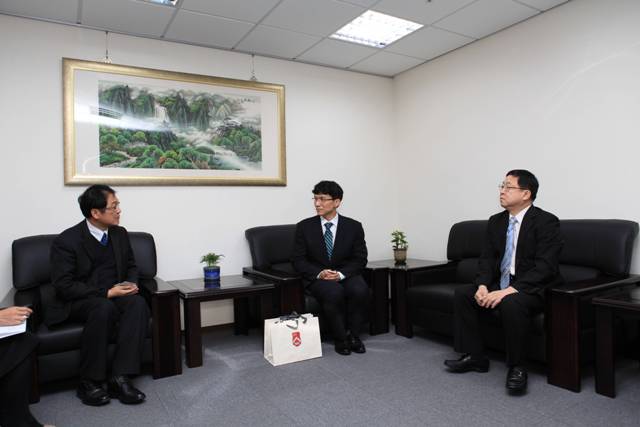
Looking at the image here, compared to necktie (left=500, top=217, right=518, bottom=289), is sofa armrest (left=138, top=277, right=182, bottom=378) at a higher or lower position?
lower

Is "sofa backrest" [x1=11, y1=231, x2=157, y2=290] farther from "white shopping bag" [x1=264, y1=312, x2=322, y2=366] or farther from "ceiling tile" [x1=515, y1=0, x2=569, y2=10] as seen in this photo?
"ceiling tile" [x1=515, y1=0, x2=569, y2=10]

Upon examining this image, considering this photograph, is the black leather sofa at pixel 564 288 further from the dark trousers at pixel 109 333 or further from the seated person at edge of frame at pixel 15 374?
the seated person at edge of frame at pixel 15 374

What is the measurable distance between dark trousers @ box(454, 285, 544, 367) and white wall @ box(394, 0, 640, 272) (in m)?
0.99

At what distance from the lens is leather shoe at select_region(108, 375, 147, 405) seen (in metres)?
2.43

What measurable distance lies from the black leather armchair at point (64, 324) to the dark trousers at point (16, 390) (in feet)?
1.58

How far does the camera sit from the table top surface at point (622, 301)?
2240 millimetres

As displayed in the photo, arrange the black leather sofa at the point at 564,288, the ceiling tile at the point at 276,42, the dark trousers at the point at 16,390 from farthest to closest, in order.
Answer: the ceiling tile at the point at 276,42 < the black leather sofa at the point at 564,288 < the dark trousers at the point at 16,390

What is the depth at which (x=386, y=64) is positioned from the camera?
452 cm

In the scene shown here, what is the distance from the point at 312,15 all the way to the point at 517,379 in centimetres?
278

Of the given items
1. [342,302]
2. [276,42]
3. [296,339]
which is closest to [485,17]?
[276,42]

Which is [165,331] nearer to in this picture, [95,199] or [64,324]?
[64,324]

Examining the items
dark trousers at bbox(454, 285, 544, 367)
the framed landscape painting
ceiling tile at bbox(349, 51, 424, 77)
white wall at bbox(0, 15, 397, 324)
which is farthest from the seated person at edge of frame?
ceiling tile at bbox(349, 51, 424, 77)

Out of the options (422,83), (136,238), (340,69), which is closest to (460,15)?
(422,83)

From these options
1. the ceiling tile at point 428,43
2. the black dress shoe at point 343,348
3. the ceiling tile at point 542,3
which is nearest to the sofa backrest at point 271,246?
the black dress shoe at point 343,348
